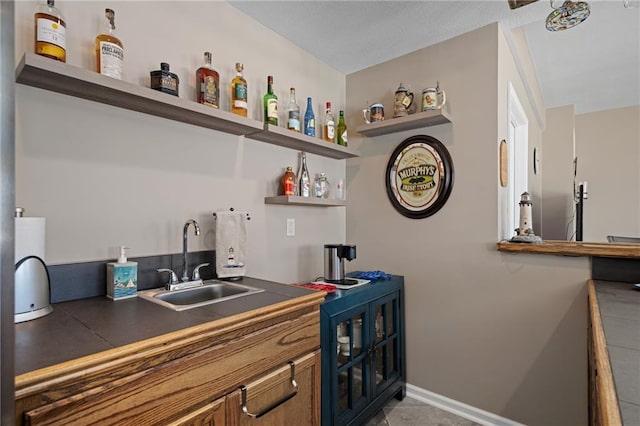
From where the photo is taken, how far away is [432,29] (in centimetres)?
205

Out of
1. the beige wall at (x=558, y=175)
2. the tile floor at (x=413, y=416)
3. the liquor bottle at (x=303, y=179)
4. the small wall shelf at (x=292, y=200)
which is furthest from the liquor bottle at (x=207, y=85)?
the beige wall at (x=558, y=175)

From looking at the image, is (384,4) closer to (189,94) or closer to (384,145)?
(384,145)

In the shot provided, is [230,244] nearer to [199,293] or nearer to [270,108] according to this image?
[199,293]

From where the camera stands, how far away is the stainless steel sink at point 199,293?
54.1 inches

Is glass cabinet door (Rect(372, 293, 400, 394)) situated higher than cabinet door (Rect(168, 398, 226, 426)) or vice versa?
cabinet door (Rect(168, 398, 226, 426))

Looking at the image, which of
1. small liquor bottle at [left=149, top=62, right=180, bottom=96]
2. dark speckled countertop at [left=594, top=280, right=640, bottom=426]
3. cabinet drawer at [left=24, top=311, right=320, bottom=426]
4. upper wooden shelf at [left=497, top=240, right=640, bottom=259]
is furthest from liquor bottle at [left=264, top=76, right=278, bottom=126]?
dark speckled countertop at [left=594, top=280, right=640, bottom=426]

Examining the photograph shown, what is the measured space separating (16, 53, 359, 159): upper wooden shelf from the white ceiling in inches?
28.1

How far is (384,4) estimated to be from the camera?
5.96 ft

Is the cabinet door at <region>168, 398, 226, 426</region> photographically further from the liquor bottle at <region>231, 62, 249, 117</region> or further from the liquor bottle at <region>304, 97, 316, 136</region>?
the liquor bottle at <region>304, 97, 316, 136</region>

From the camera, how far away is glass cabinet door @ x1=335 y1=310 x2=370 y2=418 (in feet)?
5.44

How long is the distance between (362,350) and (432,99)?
1.60 metres

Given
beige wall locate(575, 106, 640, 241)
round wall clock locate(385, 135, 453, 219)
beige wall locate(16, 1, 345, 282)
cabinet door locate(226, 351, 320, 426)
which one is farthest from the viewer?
beige wall locate(575, 106, 640, 241)

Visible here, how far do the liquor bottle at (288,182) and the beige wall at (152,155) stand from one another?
59mm

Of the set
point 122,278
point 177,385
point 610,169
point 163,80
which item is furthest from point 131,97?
point 610,169
